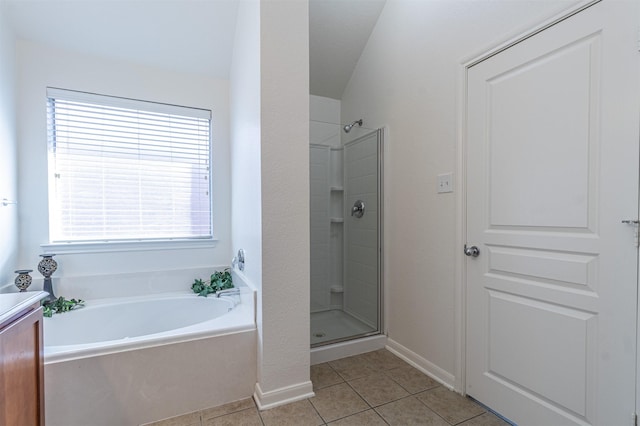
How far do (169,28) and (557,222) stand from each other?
8.94 feet

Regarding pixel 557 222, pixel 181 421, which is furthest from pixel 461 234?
pixel 181 421

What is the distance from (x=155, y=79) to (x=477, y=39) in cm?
232

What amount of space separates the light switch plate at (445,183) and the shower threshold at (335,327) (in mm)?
1280

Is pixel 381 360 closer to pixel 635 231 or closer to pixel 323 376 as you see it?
pixel 323 376

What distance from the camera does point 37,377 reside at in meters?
0.99

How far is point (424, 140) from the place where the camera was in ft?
6.43

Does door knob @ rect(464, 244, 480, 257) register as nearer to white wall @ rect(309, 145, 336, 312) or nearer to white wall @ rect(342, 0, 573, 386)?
white wall @ rect(342, 0, 573, 386)

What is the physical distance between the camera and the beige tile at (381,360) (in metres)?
2.04

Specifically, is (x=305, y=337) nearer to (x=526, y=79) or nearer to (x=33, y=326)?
(x=33, y=326)

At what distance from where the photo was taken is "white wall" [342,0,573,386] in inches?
66.4

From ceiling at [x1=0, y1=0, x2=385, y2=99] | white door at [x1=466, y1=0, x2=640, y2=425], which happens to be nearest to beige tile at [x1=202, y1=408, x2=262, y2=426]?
white door at [x1=466, y1=0, x2=640, y2=425]

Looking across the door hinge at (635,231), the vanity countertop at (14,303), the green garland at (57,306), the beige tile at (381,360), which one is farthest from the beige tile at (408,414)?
the green garland at (57,306)

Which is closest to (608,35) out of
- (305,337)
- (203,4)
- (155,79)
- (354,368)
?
(305,337)

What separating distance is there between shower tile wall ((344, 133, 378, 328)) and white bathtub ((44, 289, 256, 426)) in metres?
1.10
